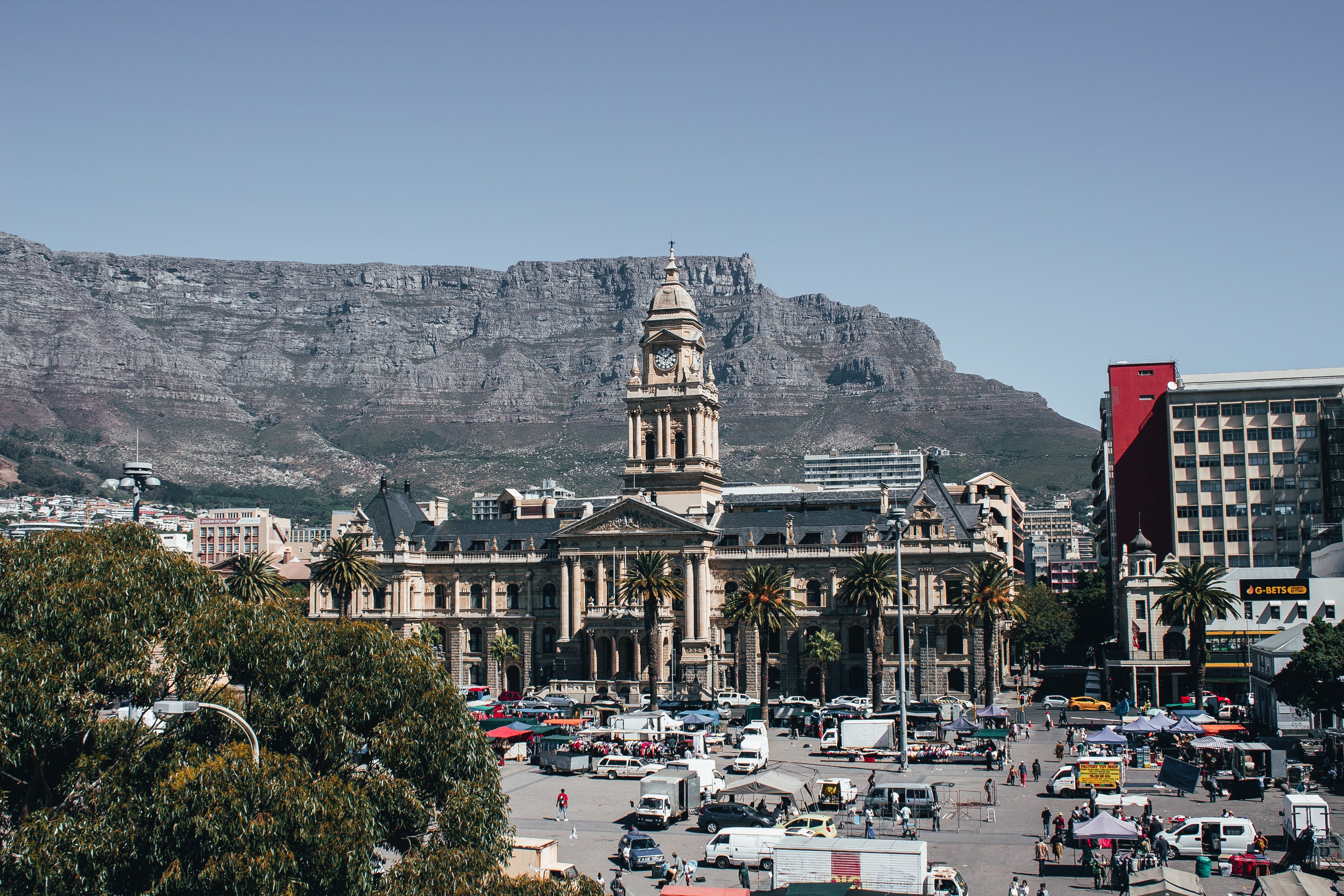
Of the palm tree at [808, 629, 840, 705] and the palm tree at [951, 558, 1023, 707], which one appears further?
the palm tree at [808, 629, 840, 705]

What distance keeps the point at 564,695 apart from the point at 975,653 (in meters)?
33.1

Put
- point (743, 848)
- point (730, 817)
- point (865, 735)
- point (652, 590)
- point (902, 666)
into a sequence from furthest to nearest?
point (652, 590)
point (865, 735)
point (902, 666)
point (730, 817)
point (743, 848)

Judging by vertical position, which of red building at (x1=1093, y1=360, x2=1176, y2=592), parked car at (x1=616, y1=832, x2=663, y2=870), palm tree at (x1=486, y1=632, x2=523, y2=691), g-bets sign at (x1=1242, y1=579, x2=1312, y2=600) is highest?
red building at (x1=1093, y1=360, x2=1176, y2=592)

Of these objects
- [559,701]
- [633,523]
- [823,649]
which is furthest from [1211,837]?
[633,523]

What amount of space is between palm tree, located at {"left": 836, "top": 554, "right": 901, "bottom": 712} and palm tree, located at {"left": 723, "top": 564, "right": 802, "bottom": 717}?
5307 mm

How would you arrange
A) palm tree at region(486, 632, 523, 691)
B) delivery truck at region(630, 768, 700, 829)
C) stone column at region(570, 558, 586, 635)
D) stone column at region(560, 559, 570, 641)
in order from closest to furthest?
delivery truck at region(630, 768, 700, 829) → stone column at region(560, 559, 570, 641) → stone column at region(570, 558, 586, 635) → palm tree at region(486, 632, 523, 691)

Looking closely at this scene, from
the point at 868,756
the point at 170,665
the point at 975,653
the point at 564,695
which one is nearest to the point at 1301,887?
the point at 170,665

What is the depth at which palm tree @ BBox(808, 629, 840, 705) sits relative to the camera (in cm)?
11300

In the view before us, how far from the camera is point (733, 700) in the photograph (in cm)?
11050

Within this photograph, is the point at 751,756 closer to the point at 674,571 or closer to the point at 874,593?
the point at 874,593

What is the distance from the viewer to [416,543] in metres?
131

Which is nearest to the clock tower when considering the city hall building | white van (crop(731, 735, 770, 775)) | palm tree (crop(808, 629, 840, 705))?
the city hall building

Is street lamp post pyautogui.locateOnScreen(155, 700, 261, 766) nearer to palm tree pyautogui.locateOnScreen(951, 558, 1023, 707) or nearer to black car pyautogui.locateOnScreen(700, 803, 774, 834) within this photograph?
black car pyautogui.locateOnScreen(700, 803, 774, 834)

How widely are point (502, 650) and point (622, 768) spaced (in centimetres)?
4828
